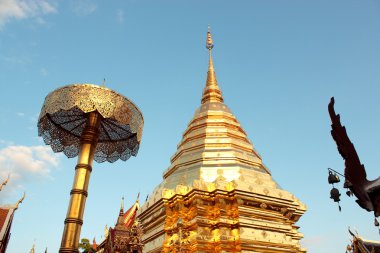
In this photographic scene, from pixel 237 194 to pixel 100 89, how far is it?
22.6 ft

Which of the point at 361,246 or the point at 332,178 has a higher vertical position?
the point at 361,246

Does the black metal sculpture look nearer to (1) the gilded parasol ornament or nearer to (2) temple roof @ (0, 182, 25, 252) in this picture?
(1) the gilded parasol ornament

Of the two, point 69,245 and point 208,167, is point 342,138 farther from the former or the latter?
point 208,167

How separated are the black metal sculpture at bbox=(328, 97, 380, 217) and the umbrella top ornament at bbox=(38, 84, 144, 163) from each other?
4191mm

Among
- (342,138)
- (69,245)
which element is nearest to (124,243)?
(69,245)


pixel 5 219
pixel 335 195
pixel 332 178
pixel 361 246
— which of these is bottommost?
pixel 335 195

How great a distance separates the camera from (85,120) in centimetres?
779

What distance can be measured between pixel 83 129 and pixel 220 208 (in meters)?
6.31

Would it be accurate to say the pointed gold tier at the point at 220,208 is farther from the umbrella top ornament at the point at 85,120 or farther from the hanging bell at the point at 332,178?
the hanging bell at the point at 332,178

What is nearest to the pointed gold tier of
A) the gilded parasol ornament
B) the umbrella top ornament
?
the umbrella top ornament

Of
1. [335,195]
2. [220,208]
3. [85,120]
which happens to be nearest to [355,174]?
[335,195]

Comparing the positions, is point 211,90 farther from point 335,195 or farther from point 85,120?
point 335,195

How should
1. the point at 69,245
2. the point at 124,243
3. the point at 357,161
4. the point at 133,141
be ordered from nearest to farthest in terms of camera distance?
the point at 357,161 → the point at 69,245 → the point at 124,243 → the point at 133,141

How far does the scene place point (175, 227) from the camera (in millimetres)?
11961
